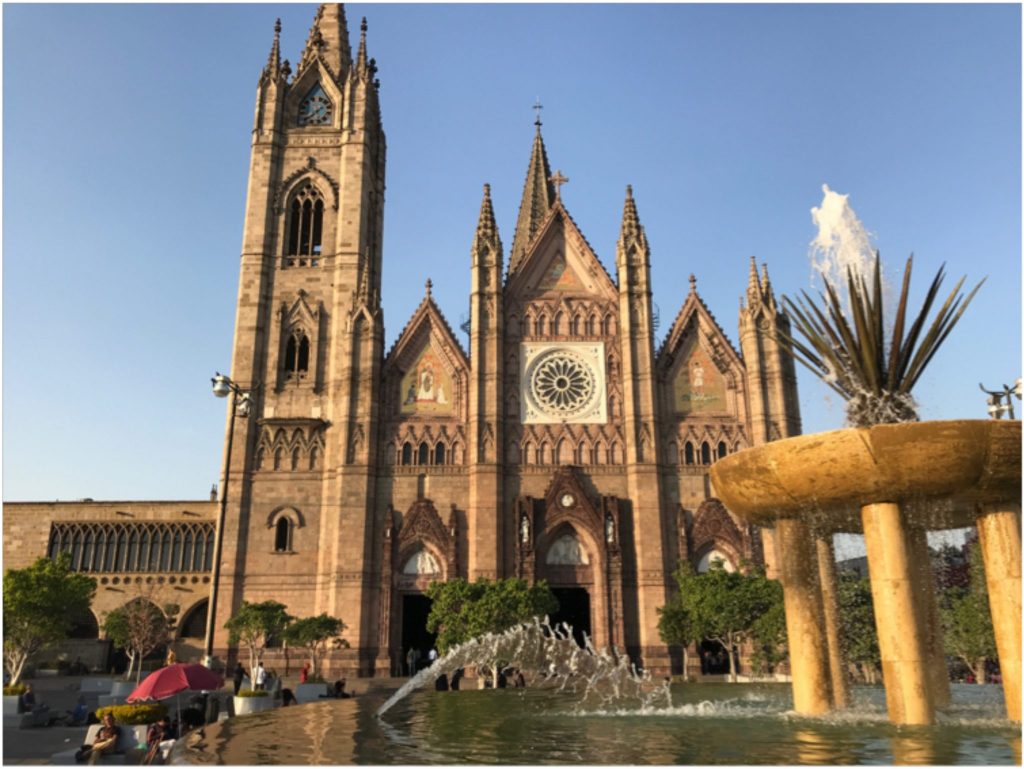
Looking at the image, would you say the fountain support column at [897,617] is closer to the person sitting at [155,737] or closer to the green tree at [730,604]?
the person sitting at [155,737]

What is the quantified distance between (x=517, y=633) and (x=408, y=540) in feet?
29.7

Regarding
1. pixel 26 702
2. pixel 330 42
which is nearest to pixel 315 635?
pixel 26 702

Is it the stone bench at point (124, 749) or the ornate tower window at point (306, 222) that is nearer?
the stone bench at point (124, 749)

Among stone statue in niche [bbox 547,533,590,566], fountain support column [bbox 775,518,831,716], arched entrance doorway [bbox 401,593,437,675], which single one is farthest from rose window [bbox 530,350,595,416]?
fountain support column [bbox 775,518,831,716]

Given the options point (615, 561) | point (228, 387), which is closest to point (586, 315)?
point (615, 561)

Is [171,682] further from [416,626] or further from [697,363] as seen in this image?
[697,363]

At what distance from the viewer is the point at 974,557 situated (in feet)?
101

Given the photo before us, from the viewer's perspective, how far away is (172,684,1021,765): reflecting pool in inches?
386

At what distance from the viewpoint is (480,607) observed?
31.3 m

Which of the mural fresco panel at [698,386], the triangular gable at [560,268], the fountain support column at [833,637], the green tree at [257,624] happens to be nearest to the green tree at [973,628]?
the mural fresco panel at [698,386]

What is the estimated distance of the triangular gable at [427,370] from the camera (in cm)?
4097

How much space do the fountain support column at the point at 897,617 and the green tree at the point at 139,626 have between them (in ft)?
98.9

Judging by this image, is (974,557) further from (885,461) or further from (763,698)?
(885,461)

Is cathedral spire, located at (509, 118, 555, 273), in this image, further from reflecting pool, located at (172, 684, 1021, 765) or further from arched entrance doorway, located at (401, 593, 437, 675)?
reflecting pool, located at (172, 684, 1021, 765)
